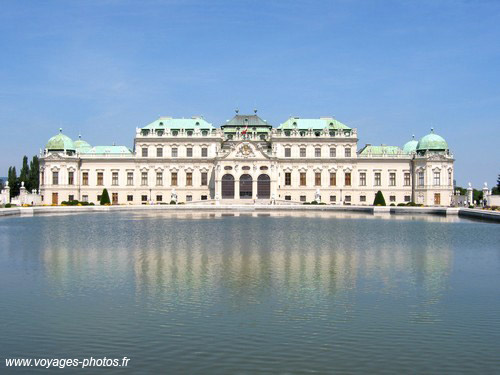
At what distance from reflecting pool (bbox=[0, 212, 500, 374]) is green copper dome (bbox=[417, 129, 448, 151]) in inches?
2667

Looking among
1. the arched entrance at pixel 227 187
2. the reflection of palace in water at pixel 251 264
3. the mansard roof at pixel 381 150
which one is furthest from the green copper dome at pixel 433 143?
the reflection of palace in water at pixel 251 264

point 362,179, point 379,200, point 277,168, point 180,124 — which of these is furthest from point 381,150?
point 180,124

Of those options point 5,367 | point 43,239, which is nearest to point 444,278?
point 5,367

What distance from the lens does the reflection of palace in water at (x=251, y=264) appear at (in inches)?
840

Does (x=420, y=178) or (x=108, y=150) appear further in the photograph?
(x=108, y=150)

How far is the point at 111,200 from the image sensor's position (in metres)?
99.9

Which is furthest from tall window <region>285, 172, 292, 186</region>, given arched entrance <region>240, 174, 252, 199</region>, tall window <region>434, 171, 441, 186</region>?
tall window <region>434, 171, 441, 186</region>

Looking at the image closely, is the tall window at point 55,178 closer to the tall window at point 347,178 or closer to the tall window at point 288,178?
the tall window at point 288,178

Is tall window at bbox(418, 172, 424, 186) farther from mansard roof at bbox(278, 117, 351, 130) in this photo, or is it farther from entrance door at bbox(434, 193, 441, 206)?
mansard roof at bbox(278, 117, 351, 130)

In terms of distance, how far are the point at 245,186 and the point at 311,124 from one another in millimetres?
16490

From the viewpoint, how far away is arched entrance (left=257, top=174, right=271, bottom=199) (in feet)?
317

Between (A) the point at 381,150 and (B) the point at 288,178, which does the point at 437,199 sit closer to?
(A) the point at 381,150

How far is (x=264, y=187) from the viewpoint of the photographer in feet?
318

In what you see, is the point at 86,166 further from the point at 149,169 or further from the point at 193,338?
the point at 193,338
